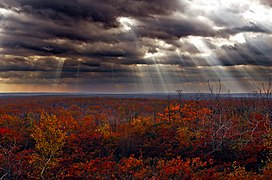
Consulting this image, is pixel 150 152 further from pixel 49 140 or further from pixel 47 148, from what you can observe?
pixel 49 140

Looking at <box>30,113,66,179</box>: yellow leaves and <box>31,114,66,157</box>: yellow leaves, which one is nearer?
<box>30,113,66,179</box>: yellow leaves

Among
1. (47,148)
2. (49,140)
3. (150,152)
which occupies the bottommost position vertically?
(150,152)

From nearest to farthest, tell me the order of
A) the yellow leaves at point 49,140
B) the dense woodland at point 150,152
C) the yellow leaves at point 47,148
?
the dense woodland at point 150,152
the yellow leaves at point 47,148
the yellow leaves at point 49,140

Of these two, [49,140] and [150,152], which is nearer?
[49,140]

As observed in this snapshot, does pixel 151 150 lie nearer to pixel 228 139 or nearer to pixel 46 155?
pixel 228 139

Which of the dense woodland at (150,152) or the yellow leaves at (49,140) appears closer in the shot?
the dense woodland at (150,152)

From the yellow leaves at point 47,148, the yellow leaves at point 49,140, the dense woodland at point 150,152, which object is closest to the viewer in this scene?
the dense woodland at point 150,152

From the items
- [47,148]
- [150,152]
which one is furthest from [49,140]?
[150,152]

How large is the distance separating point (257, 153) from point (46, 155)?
49927 millimetres

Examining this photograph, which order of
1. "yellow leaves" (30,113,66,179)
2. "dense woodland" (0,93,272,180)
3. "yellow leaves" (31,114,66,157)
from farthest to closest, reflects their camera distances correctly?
"yellow leaves" (31,114,66,157), "yellow leaves" (30,113,66,179), "dense woodland" (0,93,272,180)

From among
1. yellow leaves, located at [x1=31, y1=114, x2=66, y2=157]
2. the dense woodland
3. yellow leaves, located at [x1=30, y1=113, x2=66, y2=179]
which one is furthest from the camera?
yellow leaves, located at [x1=31, y1=114, x2=66, y2=157]

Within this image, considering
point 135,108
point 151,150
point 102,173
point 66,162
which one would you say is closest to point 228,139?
point 151,150

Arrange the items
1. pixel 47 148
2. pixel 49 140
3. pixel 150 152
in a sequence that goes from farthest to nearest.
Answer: pixel 150 152 < pixel 49 140 < pixel 47 148

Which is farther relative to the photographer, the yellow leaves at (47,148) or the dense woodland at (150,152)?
the yellow leaves at (47,148)
